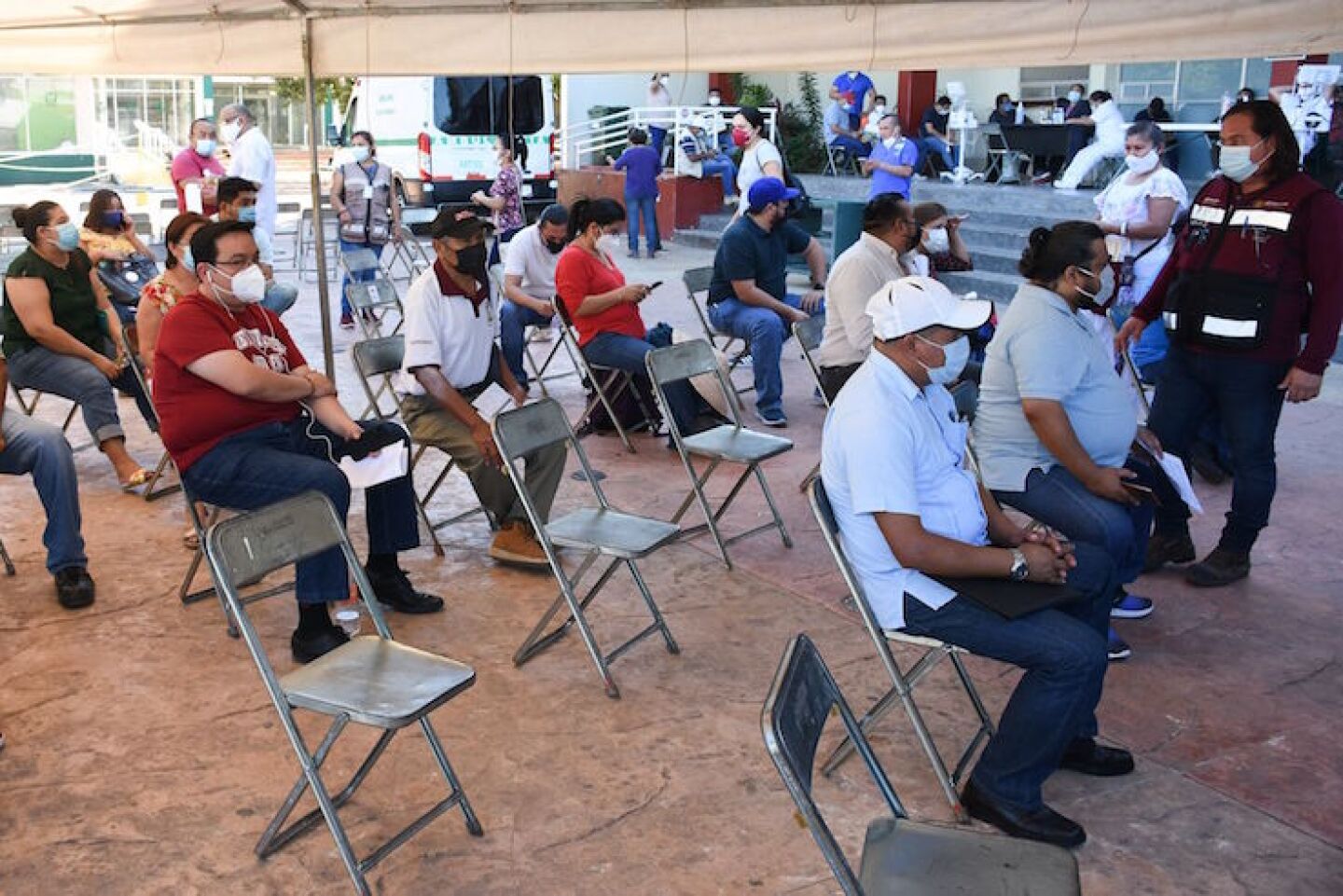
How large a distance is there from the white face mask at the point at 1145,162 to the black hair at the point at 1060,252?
12.4 ft

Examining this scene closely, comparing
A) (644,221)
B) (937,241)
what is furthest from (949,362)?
(644,221)

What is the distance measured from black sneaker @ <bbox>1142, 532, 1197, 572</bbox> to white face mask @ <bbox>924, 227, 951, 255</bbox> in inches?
93.0

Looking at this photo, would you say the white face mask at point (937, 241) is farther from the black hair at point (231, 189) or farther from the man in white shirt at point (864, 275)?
the black hair at point (231, 189)

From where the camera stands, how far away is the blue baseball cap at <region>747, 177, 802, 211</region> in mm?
7438

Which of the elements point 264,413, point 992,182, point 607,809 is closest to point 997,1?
point 264,413

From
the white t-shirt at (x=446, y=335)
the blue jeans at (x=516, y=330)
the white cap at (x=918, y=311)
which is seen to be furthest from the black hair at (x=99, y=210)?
the white cap at (x=918, y=311)

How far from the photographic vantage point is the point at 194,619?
4.82 metres

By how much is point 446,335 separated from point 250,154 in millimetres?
6402

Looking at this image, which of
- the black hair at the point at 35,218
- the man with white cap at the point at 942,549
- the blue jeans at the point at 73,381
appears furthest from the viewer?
the blue jeans at the point at 73,381

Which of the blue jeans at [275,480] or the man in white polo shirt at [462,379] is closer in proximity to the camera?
the blue jeans at [275,480]

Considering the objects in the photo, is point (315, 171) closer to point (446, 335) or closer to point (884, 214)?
point (446, 335)

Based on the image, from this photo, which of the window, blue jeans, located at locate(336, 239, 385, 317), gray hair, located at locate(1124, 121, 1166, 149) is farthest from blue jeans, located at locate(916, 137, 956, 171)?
gray hair, located at locate(1124, 121, 1166, 149)

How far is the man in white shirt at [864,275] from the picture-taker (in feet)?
20.9

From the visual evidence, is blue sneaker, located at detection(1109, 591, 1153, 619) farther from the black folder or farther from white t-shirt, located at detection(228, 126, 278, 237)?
white t-shirt, located at detection(228, 126, 278, 237)
